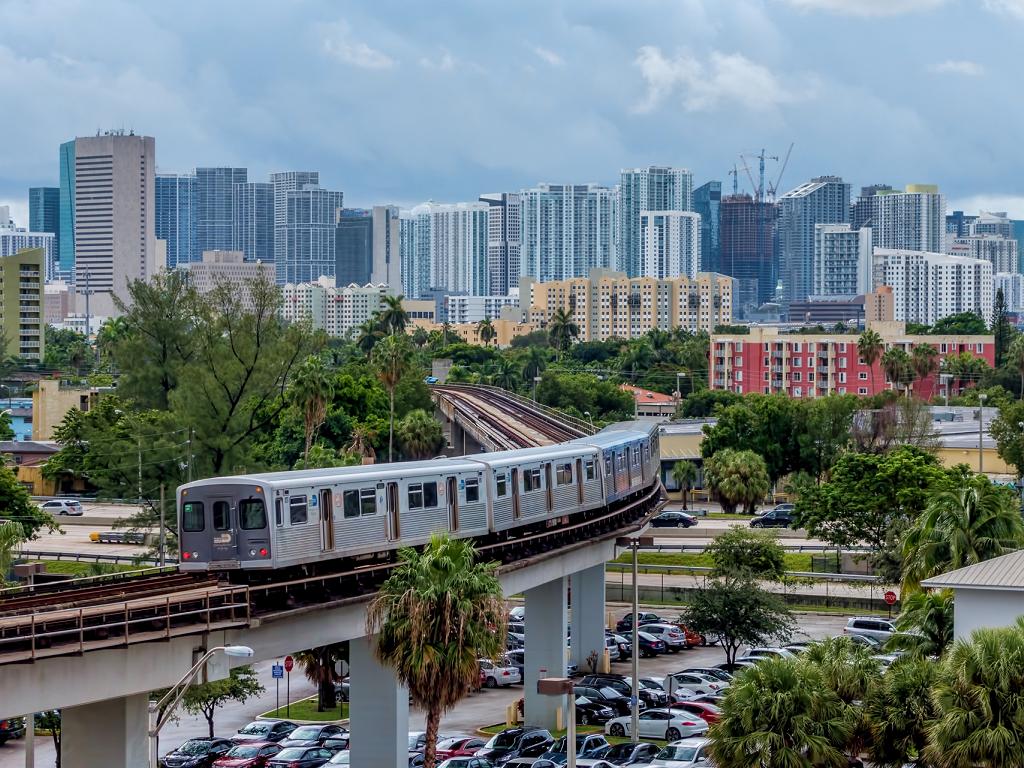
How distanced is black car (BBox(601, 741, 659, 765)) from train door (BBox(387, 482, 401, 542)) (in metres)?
9.37

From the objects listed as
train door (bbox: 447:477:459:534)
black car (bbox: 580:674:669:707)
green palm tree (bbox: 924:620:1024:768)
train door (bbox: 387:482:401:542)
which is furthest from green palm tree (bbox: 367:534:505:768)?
black car (bbox: 580:674:669:707)

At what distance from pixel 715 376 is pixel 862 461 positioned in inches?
4328

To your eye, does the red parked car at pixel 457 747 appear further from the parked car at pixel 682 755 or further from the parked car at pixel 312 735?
the parked car at pixel 682 755

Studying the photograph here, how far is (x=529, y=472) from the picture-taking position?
54344mm

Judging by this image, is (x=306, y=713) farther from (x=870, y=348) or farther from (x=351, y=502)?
(x=870, y=348)

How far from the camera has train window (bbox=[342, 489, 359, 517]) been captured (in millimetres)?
43188

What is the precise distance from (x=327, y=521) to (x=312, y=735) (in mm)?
13555

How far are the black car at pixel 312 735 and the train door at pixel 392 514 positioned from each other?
34.3 ft

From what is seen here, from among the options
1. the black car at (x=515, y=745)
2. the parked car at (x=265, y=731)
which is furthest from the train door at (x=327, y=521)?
the parked car at (x=265, y=731)

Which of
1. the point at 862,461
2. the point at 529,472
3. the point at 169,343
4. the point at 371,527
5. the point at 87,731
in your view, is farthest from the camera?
the point at 169,343

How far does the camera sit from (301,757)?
50.9 m

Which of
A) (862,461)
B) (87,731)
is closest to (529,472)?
(87,731)

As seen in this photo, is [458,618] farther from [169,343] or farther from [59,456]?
[59,456]

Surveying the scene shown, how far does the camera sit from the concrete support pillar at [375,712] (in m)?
43.7
